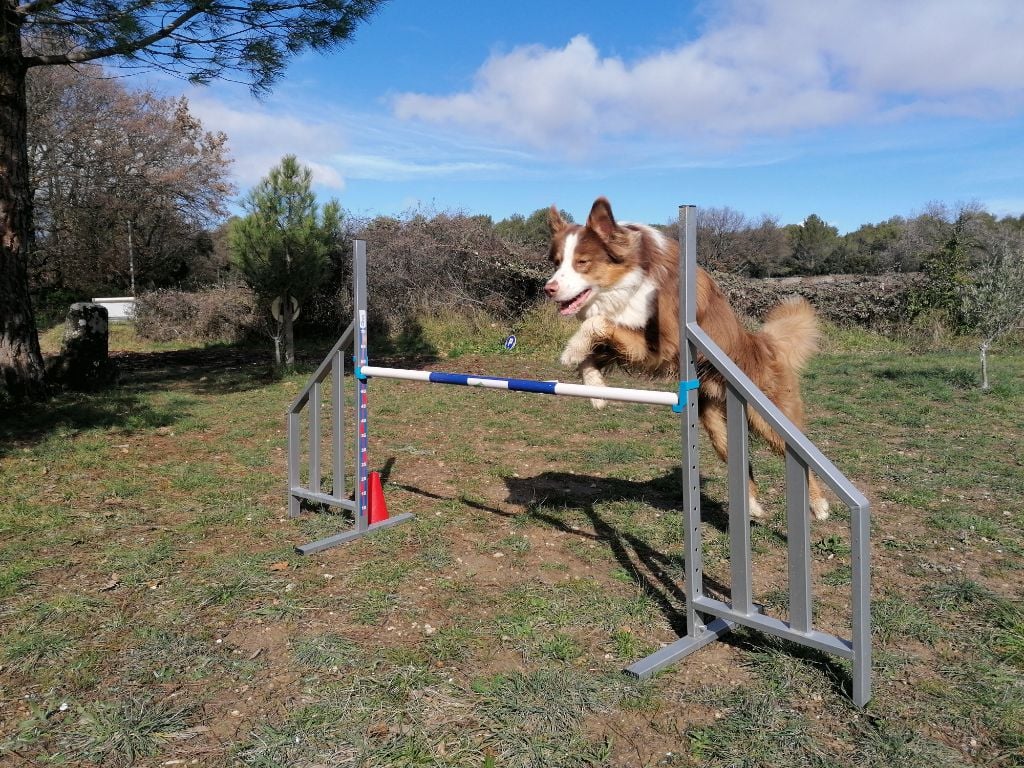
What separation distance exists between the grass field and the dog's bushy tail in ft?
3.78

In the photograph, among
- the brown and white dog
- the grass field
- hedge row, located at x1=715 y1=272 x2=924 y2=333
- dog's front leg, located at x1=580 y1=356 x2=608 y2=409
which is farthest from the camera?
hedge row, located at x1=715 y1=272 x2=924 y2=333

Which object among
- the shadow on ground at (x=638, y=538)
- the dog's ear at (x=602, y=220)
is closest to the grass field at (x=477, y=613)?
the shadow on ground at (x=638, y=538)

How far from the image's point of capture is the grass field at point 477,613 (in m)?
2.36

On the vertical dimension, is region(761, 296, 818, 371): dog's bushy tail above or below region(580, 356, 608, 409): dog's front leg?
above

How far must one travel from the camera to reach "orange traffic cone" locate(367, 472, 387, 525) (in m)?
4.60

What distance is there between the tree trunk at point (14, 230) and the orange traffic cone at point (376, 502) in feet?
20.6

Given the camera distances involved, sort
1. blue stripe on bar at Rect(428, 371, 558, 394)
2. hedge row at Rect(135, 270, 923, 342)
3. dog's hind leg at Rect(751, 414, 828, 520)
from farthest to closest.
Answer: hedge row at Rect(135, 270, 923, 342) → dog's hind leg at Rect(751, 414, 828, 520) → blue stripe on bar at Rect(428, 371, 558, 394)

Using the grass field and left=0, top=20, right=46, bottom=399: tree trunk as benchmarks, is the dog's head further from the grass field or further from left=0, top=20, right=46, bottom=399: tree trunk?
left=0, top=20, right=46, bottom=399: tree trunk

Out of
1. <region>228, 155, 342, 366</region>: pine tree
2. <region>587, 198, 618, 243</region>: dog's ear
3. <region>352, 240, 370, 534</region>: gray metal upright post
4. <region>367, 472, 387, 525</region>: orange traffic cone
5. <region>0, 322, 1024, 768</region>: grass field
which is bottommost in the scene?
<region>0, 322, 1024, 768</region>: grass field

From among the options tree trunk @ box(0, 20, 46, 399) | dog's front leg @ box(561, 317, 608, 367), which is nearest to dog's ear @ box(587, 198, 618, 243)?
dog's front leg @ box(561, 317, 608, 367)

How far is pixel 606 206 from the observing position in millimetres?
3480

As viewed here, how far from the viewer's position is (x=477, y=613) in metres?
3.33

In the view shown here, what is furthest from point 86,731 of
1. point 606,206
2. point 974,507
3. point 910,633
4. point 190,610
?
point 974,507

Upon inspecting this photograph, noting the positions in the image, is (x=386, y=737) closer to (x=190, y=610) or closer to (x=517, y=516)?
(x=190, y=610)
